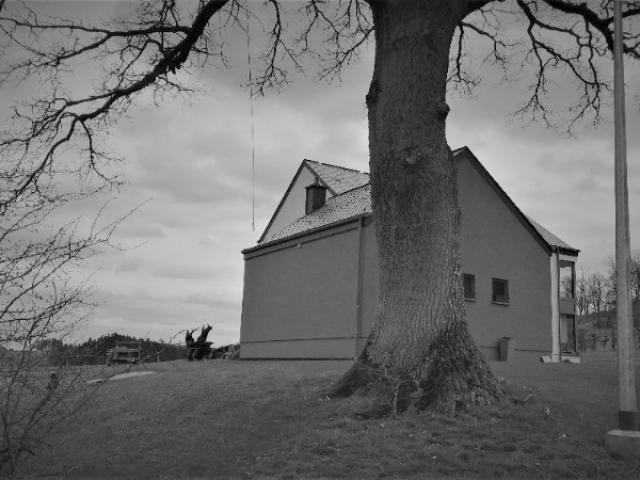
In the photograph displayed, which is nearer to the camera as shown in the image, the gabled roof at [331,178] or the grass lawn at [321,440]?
the grass lawn at [321,440]

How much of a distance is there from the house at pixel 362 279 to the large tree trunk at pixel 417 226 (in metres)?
9.25

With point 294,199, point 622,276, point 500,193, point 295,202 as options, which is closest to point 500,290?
point 500,193

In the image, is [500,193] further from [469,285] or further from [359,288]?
[359,288]

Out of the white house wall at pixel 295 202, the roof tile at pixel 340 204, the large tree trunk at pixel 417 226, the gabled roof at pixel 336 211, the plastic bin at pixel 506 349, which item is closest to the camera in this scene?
the large tree trunk at pixel 417 226

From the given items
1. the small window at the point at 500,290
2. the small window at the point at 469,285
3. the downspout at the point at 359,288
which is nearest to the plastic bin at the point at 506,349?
the small window at the point at 500,290

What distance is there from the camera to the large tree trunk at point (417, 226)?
8.85 metres

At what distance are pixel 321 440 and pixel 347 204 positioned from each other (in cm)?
1567

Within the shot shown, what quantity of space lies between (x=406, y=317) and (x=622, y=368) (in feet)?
9.46

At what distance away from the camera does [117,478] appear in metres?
7.45

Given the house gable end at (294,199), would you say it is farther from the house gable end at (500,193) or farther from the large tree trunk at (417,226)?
the large tree trunk at (417,226)

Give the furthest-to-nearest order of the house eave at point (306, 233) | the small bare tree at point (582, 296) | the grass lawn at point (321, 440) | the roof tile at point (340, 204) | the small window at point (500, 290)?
the small bare tree at point (582, 296), the roof tile at point (340, 204), the small window at point (500, 290), the house eave at point (306, 233), the grass lawn at point (321, 440)

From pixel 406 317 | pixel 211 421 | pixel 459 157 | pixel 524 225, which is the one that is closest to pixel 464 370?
pixel 406 317

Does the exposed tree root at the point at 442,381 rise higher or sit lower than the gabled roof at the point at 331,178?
lower

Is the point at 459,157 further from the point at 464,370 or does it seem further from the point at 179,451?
the point at 179,451
